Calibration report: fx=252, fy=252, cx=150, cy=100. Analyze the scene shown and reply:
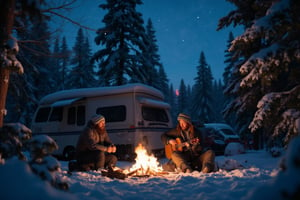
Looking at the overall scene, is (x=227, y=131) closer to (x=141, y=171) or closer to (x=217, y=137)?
(x=217, y=137)

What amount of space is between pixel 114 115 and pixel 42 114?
12.6ft

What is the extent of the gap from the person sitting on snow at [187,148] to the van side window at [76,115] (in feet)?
16.2

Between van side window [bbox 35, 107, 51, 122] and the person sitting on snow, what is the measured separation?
22.3ft

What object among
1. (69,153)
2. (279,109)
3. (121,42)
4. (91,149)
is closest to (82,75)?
(121,42)

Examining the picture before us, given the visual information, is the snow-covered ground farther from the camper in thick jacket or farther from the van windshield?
the van windshield

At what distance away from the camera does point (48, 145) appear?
308cm

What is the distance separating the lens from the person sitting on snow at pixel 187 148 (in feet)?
21.2

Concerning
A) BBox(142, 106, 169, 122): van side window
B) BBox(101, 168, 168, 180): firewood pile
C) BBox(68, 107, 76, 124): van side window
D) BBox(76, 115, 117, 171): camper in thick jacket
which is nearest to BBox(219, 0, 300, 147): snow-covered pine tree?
BBox(101, 168, 168, 180): firewood pile

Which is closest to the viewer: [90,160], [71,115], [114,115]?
[90,160]

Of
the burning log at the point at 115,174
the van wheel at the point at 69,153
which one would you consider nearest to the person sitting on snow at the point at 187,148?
the burning log at the point at 115,174

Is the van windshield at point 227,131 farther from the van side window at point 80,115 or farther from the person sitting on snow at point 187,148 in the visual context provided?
the person sitting on snow at point 187,148

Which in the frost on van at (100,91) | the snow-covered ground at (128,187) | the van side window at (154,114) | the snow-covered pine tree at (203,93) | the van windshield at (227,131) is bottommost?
the snow-covered ground at (128,187)

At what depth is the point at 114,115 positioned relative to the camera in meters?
10.1

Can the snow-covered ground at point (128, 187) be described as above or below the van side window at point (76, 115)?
below
